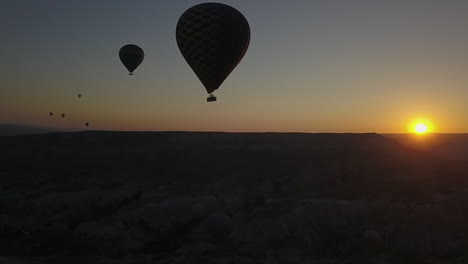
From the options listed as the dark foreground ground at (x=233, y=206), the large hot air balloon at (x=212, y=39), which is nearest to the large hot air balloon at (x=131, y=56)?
the dark foreground ground at (x=233, y=206)

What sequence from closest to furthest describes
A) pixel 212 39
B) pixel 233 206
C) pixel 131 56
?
pixel 212 39
pixel 233 206
pixel 131 56

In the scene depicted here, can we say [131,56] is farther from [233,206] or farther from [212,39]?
[212,39]

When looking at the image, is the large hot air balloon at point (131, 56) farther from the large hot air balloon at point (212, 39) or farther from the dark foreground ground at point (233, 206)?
the large hot air balloon at point (212, 39)

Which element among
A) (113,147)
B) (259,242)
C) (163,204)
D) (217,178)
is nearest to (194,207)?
(163,204)

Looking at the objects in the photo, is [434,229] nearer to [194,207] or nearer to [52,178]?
[194,207]

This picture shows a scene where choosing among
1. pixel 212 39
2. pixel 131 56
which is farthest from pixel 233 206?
pixel 131 56
